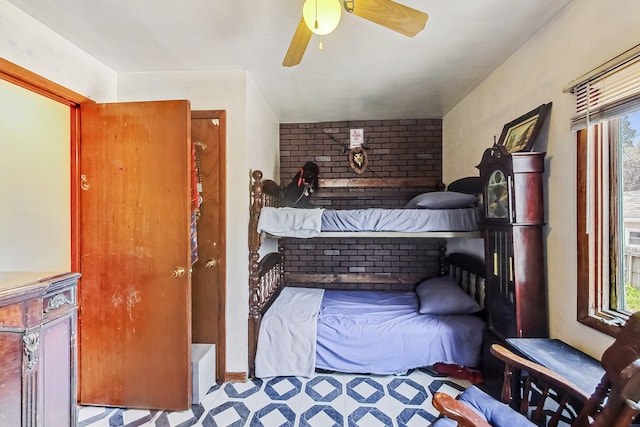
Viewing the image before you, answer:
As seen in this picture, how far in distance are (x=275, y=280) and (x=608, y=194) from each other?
2.68 metres

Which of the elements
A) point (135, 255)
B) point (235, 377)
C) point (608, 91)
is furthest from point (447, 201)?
point (135, 255)

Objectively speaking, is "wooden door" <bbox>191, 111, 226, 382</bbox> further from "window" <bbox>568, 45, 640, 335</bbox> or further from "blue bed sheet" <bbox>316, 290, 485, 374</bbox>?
"window" <bbox>568, 45, 640, 335</bbox>

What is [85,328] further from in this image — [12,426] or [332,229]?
[332,229]

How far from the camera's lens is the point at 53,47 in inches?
69.1

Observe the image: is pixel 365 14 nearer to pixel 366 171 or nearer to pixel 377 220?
pixel 377 220

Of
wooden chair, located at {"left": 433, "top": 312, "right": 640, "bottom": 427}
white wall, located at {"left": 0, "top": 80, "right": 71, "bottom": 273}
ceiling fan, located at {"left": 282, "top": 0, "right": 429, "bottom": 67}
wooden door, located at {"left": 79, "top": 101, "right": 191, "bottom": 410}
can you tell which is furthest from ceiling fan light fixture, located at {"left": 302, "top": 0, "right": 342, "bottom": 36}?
white wall, located at {"left": 0, "top": 80, "right": 71, "bottom": 273}

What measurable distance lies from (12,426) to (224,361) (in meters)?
1.23

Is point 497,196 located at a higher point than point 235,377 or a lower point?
higher

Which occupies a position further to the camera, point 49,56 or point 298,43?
point 49,56

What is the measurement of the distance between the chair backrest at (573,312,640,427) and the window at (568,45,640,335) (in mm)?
444

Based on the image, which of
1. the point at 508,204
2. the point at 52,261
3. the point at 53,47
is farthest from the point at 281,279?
the point at 53,47

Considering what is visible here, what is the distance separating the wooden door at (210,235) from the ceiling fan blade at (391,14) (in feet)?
4.69

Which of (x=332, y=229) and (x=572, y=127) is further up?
(x=572, y=127)

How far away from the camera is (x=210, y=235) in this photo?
7.44ft
